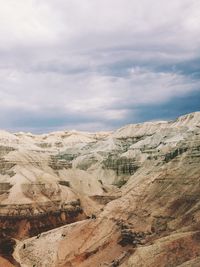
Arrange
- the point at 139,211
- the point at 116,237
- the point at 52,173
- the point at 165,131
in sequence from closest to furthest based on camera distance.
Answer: the point at 116,237, the point at 139,211, the point at 52,173, the point at 165,131

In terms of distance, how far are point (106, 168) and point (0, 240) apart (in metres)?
79.8

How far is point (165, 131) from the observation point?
547 ft

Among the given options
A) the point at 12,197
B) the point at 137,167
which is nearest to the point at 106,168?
the point at 137,167

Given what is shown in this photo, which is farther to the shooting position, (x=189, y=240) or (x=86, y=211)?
(x=86, y=211)

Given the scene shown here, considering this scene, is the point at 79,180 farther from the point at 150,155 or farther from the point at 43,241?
the point at 43,241

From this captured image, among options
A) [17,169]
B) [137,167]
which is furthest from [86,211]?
[137,167]

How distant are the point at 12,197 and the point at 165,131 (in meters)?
55.4

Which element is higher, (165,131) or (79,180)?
(165,131)

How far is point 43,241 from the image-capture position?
9025 cm

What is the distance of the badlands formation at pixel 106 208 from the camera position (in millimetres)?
70312

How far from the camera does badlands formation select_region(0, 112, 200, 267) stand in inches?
2768

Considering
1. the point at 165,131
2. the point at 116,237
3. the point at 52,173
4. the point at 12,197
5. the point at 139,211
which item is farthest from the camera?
the point at 165,131

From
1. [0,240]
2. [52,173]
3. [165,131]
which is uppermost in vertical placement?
[165,131]

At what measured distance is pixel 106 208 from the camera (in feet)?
307
